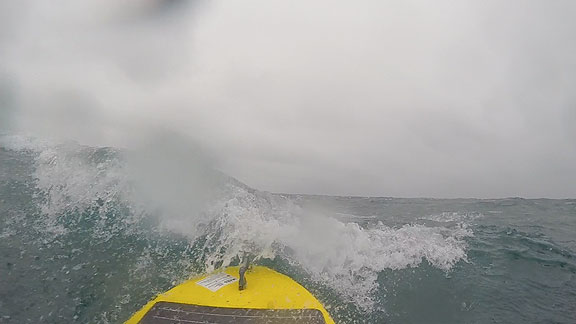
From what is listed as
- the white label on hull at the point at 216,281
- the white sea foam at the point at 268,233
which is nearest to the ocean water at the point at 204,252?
the white sea foam at the point at 268,233

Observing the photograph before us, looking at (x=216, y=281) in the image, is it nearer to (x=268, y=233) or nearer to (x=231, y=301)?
(x=231, y=301)

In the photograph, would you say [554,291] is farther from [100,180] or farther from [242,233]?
[100,180]

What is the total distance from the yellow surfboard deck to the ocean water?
3.01 feet

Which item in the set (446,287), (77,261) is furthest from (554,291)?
(77,261)

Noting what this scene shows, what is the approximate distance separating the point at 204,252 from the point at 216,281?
2.06 m

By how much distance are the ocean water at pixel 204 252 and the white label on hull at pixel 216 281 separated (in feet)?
2.90

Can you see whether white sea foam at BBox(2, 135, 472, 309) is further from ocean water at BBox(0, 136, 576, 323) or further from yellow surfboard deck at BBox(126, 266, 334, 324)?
yellow surfboard deck at BBox(126, 266, 334, 324)

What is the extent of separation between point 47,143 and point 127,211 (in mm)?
8584

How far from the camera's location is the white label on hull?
22.2 feet

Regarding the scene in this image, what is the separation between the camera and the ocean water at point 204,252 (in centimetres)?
730

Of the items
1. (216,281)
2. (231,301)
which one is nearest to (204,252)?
(216,281)

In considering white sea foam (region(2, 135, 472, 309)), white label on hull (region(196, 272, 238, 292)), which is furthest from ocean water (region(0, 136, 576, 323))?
white label on hull (region(196, 272, 238, 292))

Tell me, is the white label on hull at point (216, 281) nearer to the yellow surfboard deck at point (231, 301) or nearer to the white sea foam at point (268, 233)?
the yellow surfboard deck at point (231, 301)

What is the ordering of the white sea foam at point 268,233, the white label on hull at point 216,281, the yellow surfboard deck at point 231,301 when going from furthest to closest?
the white sea foam at point 268,233 → the white label on hull at point 216,281 → the yellow surfboard deck at point 231,301
